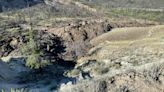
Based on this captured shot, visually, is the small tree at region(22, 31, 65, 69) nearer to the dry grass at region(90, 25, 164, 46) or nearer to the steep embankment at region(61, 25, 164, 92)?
the steep embankment at region(61, 25, 164, 92)

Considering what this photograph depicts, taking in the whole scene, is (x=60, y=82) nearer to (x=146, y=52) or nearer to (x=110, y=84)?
(x=146, y=52)

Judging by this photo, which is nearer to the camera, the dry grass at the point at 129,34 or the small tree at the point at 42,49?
the small tree at the point at 42,49

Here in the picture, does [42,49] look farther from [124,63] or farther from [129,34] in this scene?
[124,63]

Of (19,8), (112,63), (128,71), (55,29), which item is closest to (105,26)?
(55,29)

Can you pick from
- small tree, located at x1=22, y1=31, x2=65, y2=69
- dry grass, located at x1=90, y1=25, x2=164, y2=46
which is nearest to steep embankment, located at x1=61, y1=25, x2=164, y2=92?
dry grass, located at x1=90, y1=25, x2=164, y2=46

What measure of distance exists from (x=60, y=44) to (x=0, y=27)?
66.3ft

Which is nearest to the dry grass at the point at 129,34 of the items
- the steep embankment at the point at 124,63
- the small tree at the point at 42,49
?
the steep embankment at the point at 124,63

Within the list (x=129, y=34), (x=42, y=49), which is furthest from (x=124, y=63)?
(x=129, y=34)

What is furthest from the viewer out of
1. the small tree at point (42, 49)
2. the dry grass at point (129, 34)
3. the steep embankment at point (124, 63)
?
the dry grass at point (129, 34)

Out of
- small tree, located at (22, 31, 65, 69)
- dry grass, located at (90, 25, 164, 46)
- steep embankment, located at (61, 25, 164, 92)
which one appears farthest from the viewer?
dry grass, located at (90, 25, 164, 46)

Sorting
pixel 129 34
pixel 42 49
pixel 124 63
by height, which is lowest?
pixel 42 49

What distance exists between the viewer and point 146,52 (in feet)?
200

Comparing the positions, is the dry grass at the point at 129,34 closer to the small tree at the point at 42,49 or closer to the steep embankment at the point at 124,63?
the steep embankment at the point at 124,63

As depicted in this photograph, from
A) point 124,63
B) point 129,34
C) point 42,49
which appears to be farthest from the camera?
point 129,34
